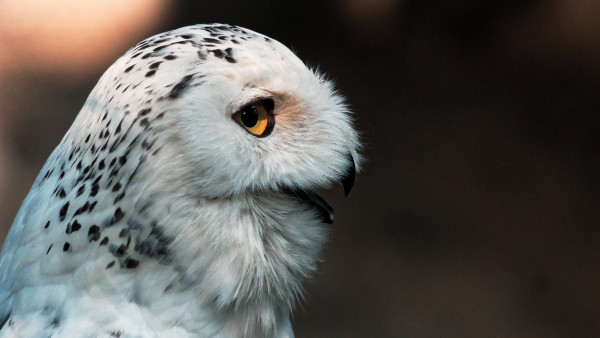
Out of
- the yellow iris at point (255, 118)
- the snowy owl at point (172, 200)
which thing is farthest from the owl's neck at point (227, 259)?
the yellow iris at point (255, 118)

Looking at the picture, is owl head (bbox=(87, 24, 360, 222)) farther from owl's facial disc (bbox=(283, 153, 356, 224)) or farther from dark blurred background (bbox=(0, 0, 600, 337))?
dark blurred background (bbox=(0, 0, 600, 337))

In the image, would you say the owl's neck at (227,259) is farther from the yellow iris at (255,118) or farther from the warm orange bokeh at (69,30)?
the warm orange bokeh at (69,30)

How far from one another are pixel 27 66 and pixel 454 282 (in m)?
2.08

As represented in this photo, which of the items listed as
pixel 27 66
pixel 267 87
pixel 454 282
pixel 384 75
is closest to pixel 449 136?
pixel 384 75

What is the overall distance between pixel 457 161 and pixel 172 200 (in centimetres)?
221

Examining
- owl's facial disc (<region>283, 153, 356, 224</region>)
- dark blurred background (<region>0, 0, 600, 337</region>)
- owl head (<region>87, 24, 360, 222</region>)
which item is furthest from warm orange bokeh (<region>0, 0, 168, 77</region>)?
owl's facial disc (<region>283, 153, 356, 224</region>)

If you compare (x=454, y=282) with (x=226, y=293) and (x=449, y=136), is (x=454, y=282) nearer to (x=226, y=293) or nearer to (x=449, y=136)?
(x=449, y=136)

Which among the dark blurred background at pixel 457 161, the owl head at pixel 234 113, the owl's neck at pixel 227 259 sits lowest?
the dark blurred background at pixel 457 161

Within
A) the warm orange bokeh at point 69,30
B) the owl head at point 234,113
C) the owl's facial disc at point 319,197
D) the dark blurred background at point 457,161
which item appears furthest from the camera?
the dark blurred background at point 457,161

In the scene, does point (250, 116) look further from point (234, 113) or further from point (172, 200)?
point (172, 200)

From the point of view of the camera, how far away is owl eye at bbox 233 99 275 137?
3.49 feet

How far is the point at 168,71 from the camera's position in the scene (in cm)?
107

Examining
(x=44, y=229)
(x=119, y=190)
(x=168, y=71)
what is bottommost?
(x=44, y=229)

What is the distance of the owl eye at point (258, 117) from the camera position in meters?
1.06
